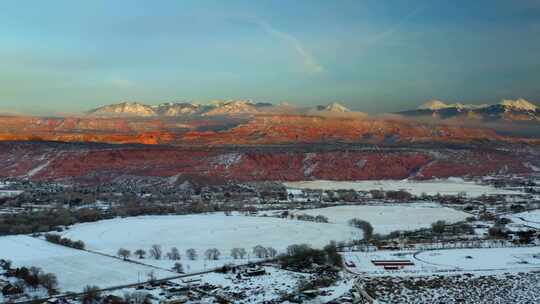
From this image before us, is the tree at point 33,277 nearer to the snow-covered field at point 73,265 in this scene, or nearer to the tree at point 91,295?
the snow-covered field at point 73,265

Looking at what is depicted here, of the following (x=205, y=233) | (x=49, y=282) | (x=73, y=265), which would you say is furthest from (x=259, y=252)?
(x=49, y=282)

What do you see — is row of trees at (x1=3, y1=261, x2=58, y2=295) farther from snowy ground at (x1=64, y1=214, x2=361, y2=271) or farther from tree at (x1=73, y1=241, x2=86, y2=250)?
tree at (x1=73, y1=241, x2=86, y2=250)

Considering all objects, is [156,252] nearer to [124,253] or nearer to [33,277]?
[124,253]

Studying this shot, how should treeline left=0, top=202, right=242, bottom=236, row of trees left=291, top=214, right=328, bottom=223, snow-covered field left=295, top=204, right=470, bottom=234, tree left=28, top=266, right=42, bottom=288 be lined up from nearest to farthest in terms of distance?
tree left=28, top=266, right=42, bottom=288 → treeline left=0, top=202, right=242, bottom=236 → snow-covered field left=295, top=204, right=470, bottom=234 → row of trees left=291, top=214, right=328, bottom=223

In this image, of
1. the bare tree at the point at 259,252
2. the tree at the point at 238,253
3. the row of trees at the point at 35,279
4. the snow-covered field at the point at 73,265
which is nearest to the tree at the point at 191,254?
the tree at the point at 238,253

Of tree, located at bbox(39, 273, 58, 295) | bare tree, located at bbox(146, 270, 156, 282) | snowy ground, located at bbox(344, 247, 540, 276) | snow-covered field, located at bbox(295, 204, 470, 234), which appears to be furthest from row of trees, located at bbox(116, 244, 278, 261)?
snow-covered field, located at bbox(295, 204, 470, 234)
